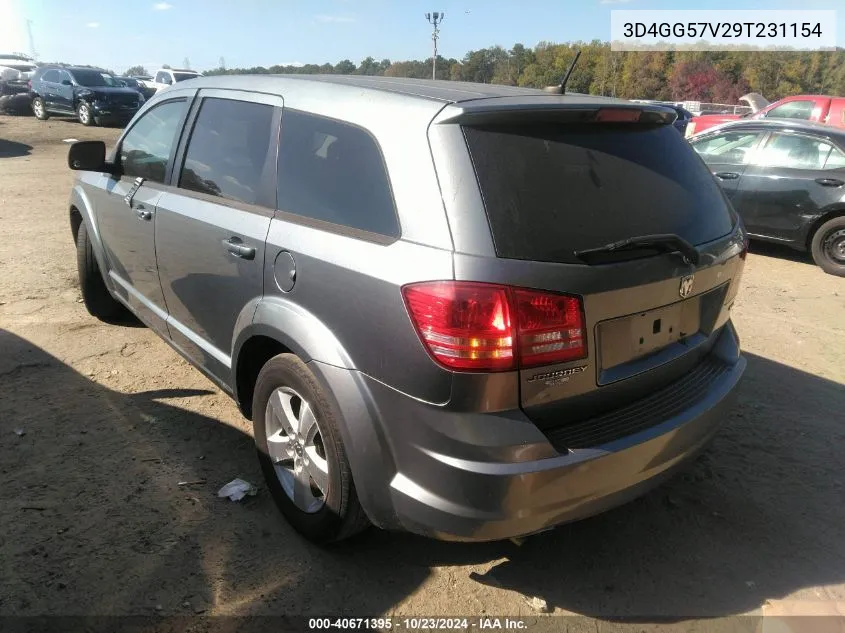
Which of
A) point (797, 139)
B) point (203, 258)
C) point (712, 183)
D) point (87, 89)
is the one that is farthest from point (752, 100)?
point (87, 89)

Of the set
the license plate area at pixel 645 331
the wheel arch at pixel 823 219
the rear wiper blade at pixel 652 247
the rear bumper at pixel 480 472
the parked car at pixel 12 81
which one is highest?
the parked car at pixel 12 81

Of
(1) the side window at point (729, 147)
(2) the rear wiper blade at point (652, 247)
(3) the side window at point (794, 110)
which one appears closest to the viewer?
(2) the rear wiper blade at point (652, 247)

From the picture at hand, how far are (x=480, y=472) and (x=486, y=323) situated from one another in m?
0.46

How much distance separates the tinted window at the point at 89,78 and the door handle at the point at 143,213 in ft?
68.9

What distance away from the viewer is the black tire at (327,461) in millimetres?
2334

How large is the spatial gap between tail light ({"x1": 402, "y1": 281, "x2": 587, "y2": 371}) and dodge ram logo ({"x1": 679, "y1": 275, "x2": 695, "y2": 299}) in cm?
58

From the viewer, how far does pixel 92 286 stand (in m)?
4.85

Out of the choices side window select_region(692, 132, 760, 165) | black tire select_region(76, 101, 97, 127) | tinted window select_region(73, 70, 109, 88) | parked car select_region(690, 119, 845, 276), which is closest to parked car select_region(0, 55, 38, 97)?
tinted window select_region(73, 70, 109, 88)

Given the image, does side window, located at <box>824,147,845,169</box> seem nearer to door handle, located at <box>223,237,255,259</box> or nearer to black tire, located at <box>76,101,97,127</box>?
door handle, located at <box>223,237,255,259</box>

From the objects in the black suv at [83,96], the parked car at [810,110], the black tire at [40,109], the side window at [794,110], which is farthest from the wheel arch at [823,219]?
the black tire at [40,109]

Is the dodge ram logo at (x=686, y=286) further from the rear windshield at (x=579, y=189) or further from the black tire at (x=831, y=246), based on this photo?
the black tire at (x=831, y=246)

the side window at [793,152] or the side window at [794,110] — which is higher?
the side window at [794,110]

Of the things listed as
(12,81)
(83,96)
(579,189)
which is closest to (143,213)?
(579,189)

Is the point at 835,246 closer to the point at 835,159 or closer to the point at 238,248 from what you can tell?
the point at 835,159
